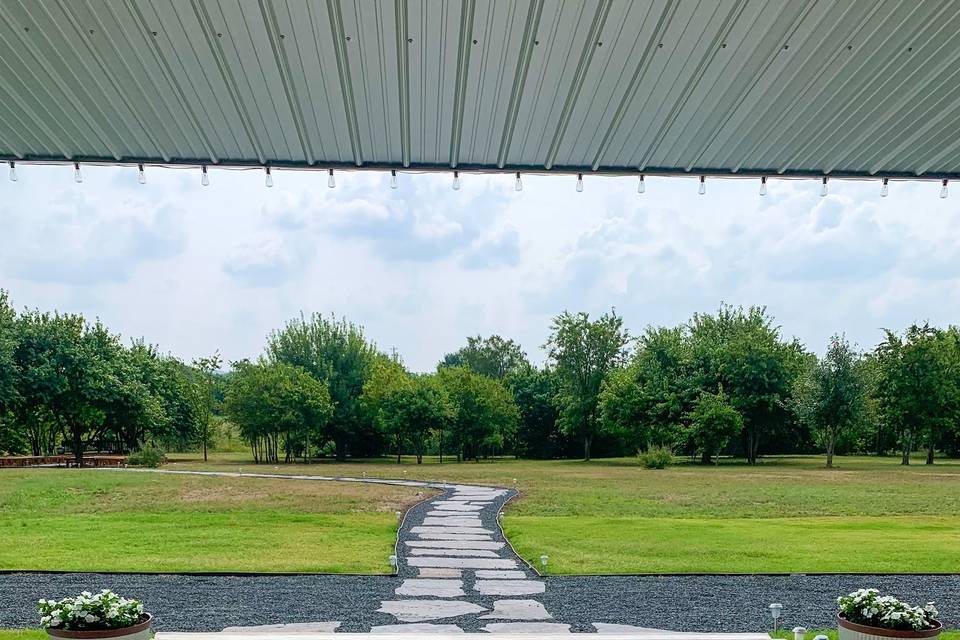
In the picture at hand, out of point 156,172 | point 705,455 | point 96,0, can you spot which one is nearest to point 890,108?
point 96,0

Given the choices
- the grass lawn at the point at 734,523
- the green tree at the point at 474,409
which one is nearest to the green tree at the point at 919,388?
the grass lawn at the point at 734,523

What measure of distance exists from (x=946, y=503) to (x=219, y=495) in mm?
14864

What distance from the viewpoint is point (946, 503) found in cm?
1645

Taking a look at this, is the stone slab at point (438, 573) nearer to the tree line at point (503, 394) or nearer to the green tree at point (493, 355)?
the tree line at point (503, 394)

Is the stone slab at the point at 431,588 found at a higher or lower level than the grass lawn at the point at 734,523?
higher

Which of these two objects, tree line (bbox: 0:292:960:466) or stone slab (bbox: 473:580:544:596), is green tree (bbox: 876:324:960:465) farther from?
stone slab (bbox: 473:580:544:596)

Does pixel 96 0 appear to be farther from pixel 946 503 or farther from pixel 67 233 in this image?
pixel 946 503

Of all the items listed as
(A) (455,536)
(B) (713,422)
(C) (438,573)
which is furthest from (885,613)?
(B) (713,422)

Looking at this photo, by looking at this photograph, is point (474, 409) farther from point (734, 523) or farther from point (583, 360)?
point (734, 523)

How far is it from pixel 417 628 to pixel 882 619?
295 centimetres

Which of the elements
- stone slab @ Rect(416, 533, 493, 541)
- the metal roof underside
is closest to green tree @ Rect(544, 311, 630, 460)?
stone slab @ Rect(416, 533, 493, 541)

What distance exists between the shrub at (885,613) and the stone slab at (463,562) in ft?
15.1

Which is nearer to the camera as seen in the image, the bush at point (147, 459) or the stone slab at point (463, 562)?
the stone slab at point (463, 562)

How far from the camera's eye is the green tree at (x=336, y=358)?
37906mm
